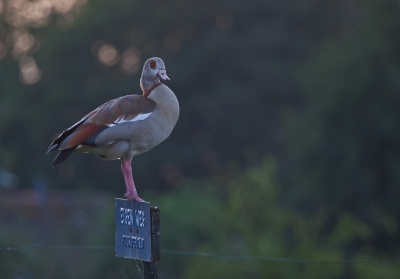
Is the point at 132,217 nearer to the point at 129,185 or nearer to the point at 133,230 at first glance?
the point at 133,230

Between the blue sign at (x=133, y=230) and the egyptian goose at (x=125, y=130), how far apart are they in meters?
0.53

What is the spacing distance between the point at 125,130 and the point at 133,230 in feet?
3.58

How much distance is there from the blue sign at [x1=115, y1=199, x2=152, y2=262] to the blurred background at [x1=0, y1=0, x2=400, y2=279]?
31.4 feet

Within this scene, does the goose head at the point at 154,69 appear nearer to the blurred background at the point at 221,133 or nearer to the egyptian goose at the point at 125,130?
the egyptian goose at the point at 125,130

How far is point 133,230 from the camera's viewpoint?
211 inches

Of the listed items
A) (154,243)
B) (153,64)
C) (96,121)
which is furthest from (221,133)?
(154,243)

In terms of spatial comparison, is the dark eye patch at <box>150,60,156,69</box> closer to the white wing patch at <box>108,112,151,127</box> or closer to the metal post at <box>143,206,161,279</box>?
the white wing patch at <box>108,112,151,127</box>

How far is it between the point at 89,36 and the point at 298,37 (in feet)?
35.2

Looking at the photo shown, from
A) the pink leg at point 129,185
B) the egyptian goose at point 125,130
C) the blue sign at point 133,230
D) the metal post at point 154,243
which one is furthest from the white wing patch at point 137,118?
the metal post at point 154,243

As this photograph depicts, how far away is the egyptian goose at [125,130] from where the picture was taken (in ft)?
19.7

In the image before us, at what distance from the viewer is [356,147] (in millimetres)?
19156

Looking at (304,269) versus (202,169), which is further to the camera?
(202,169)

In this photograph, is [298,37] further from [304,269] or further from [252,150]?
[304,269]

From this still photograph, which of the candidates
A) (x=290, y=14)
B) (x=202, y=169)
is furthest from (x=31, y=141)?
(x=290, y=14)
